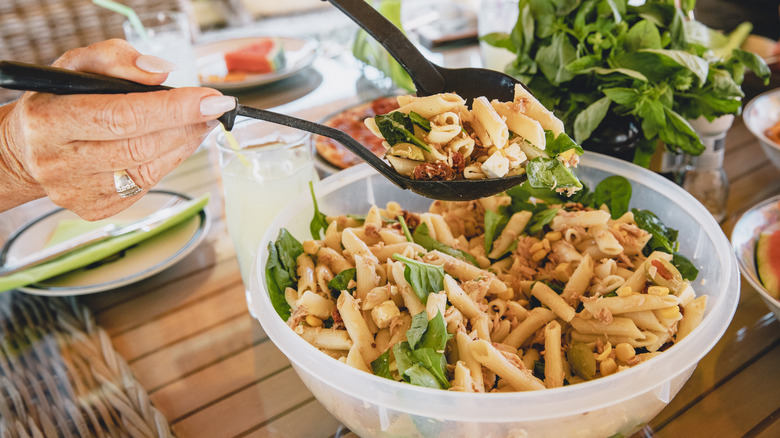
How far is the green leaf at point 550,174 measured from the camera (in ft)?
2.59

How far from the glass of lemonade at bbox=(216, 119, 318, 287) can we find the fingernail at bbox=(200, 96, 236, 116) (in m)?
0.31

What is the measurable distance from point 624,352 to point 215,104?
1.98 feet

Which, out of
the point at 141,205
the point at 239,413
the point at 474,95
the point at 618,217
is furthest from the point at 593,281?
the point at 141,205

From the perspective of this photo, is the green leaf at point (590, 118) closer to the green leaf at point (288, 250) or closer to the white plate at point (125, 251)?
the green leaf at point (288, 250)

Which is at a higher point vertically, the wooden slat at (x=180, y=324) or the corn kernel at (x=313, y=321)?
the corn kernel at (x=313, y=321)

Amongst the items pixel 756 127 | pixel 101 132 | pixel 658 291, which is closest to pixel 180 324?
pixel 101 132

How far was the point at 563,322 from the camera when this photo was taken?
85cm

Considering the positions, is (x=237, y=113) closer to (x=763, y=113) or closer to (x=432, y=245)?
(x=432, y=245)

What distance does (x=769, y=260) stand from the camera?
976 mm

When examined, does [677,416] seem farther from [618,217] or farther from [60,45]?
[60,45]

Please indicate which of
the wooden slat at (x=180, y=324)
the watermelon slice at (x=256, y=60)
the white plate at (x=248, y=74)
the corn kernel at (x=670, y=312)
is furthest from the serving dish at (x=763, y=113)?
the watermelon slice at (x=256, y=60)

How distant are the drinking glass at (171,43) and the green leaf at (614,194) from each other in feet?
4.23

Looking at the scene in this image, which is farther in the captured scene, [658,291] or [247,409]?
[247,409]

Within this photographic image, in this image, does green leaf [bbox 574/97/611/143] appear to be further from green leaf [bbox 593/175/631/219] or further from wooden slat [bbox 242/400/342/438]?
wooden slat [bbox 242/400/342/438]
